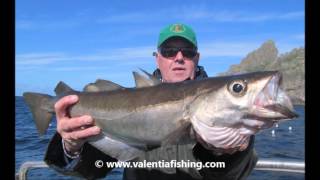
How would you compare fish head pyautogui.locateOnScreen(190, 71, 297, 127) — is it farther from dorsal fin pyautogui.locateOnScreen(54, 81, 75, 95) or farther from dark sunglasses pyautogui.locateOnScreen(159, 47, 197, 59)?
dorsal fin pyautogui.locateOnScreen(54, 81, 75, 95)

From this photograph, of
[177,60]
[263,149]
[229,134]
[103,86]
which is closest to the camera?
[229,134]

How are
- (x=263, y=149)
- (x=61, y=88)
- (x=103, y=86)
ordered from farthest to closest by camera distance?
(x=263, y=149)
(x=61, y=88)
(x=103, y=86)

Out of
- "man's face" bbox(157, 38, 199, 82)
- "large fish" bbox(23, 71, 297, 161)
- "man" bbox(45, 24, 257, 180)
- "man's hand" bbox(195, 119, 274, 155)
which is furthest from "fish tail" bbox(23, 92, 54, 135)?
"man's hand" bbox(195, 119, 274, 155)

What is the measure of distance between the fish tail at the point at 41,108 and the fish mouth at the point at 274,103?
1740 millimetres

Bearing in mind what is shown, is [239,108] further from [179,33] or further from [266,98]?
[179,33]

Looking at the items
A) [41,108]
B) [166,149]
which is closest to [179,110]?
[166,149]

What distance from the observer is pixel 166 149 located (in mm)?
3902

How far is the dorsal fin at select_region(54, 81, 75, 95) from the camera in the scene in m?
4.02

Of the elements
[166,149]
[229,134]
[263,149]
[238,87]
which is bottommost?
[263,149]

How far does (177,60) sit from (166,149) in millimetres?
815

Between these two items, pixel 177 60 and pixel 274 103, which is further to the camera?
pixel 177 60

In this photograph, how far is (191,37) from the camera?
4422mm

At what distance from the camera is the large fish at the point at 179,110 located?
316 centimetres
